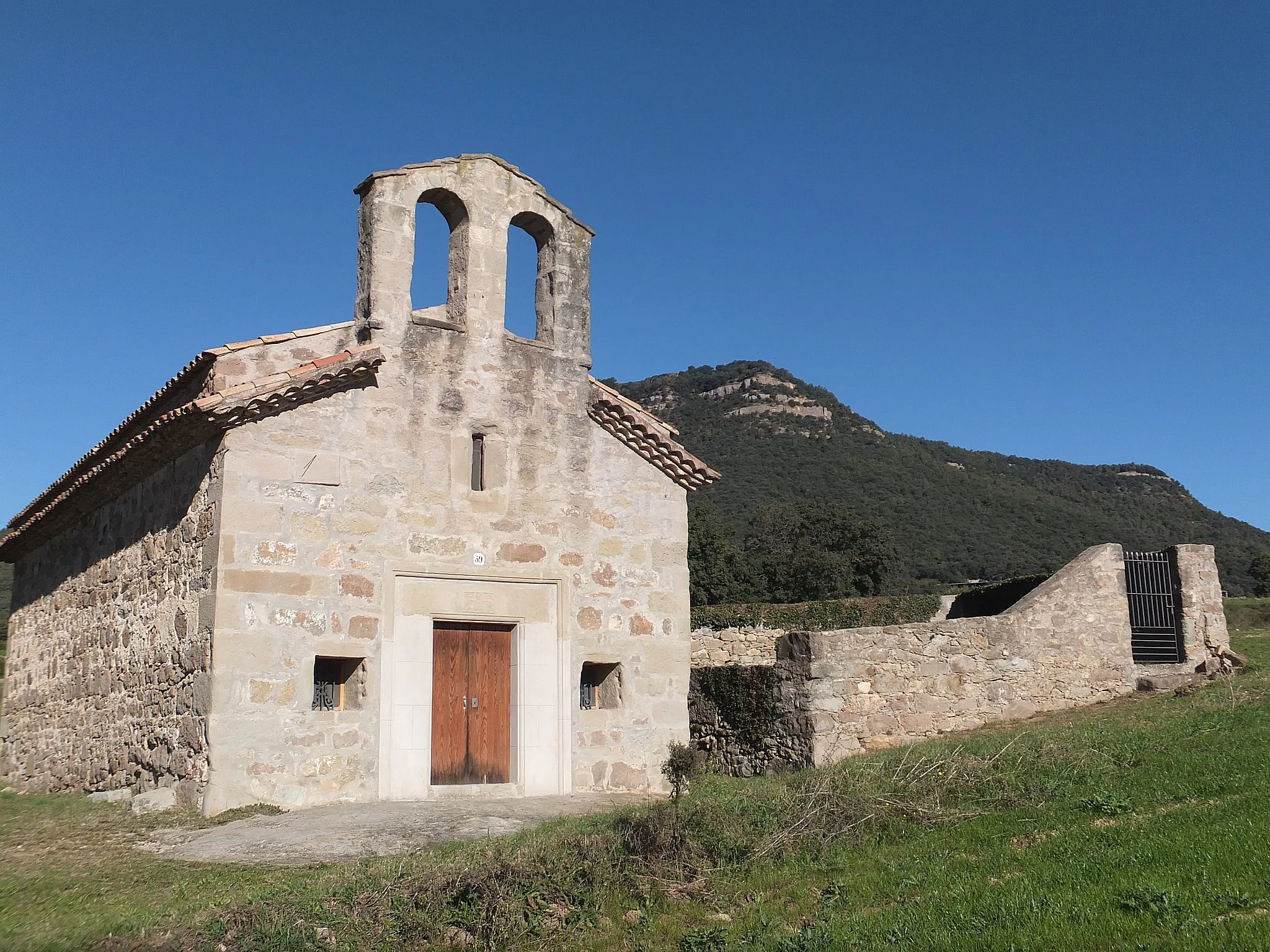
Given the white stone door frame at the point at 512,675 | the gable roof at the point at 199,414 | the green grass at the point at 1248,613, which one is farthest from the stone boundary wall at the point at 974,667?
the green grass at the point at 1248,613

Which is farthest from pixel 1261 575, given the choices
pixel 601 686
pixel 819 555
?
pixel 601 686

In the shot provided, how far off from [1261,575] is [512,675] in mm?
35422

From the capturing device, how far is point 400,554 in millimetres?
12711

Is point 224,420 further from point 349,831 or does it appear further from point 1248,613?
point 1248,613

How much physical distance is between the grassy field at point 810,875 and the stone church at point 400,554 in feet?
6.86

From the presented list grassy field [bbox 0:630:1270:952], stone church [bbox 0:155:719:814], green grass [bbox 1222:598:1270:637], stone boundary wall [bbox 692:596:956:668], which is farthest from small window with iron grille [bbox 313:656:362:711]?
green grass [bbox 1222:598:1270:637]

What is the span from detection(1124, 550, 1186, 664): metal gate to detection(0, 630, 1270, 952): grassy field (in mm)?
6068

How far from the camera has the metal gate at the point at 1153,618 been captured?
16.7 metres

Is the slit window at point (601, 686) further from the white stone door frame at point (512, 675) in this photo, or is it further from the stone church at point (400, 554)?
the white stone door frame at point (512, 675)

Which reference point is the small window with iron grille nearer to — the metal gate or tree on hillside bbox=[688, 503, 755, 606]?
the metal gate

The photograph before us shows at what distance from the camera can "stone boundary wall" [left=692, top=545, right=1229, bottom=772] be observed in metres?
13.8

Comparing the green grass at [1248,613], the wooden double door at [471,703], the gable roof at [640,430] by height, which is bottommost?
the wooden double door at [471,703]

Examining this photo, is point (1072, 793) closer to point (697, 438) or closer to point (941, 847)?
point (941, 847)

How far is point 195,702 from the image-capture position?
11.5 m
